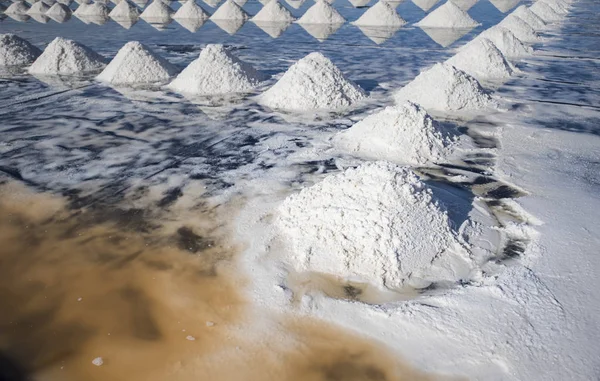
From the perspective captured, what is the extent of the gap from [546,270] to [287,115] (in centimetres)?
327

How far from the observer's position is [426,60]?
7.72m

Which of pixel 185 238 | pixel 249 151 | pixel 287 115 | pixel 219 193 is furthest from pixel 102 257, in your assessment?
pixel 287 115

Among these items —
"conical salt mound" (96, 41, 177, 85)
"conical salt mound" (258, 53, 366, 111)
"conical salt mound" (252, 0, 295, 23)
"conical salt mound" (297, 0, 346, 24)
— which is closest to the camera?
"conical salt mound" (258, 53, 366, 111)

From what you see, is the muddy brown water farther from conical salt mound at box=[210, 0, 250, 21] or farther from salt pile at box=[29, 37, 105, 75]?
conical salt mound at box=[210, 0, 250, 21]

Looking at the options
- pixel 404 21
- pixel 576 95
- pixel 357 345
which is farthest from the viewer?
pixel 404 21

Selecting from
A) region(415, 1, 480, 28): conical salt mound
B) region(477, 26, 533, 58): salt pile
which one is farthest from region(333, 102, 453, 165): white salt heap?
region(415, 1, 480, 28): conical salt mound

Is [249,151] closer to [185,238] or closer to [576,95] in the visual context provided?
[185,238]

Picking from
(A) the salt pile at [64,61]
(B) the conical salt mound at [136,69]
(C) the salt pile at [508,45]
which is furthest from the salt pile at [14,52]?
(C) the salt pile at [508,45]

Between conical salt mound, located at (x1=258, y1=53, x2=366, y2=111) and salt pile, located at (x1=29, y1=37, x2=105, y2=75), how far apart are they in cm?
346

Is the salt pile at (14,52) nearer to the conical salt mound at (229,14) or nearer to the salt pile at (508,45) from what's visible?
the conical salt mound at (229,14)

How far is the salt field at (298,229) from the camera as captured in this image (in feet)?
6.09

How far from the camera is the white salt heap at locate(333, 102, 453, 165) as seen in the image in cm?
Answer: 375

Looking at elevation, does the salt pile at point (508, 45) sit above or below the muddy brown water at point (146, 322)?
above

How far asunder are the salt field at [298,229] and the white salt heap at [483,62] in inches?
12.1
